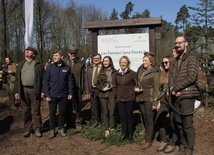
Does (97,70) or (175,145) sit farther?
(97,70)

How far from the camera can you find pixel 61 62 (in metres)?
6.69

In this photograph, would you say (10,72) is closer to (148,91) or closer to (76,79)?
(76,79)

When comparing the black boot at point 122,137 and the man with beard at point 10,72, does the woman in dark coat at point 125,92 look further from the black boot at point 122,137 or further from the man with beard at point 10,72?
the man with beard at point 10,72

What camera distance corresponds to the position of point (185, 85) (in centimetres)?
496

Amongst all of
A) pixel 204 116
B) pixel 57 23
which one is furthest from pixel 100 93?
pixel 57 23

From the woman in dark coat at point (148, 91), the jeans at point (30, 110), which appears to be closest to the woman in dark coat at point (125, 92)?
the woman in dark coat at point (148, 91)

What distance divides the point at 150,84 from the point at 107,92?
4.02 feet

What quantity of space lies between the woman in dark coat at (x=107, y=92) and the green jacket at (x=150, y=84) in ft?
2.83

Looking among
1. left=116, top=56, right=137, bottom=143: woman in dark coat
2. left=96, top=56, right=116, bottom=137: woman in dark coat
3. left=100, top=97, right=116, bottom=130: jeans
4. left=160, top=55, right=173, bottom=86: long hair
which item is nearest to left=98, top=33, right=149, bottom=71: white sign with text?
left=96, top=56, right=116, bottom=137: woman in dark coat

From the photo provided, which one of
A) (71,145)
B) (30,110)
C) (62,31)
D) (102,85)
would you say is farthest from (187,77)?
(62,31)

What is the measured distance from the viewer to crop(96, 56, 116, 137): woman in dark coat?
6.66 metres

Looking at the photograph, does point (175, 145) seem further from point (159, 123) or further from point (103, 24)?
point (103, 24)

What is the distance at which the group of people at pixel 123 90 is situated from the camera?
204 inches

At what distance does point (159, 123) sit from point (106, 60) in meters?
1.86
